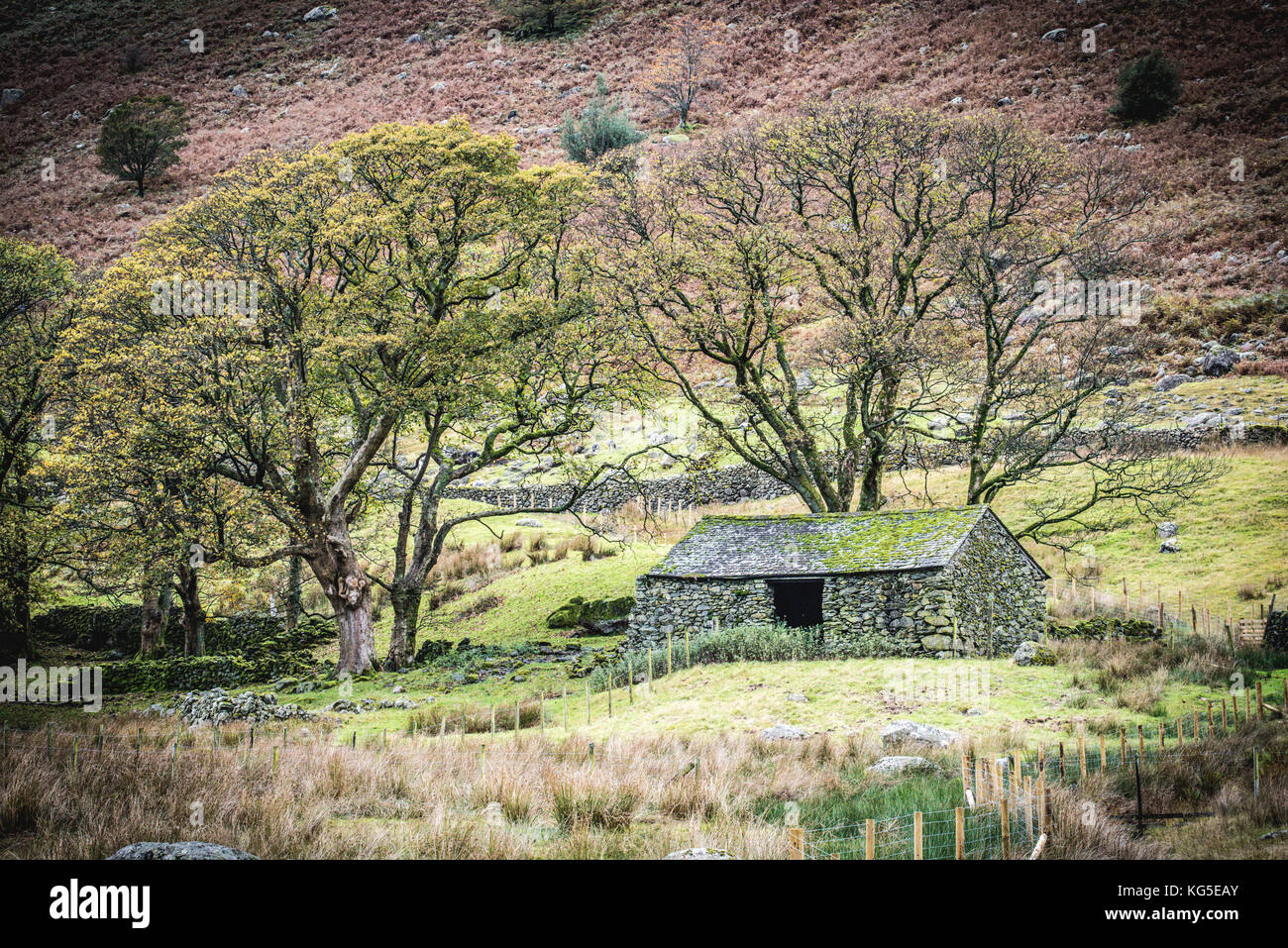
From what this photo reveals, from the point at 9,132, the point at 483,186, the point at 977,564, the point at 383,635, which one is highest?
the point at 9,132

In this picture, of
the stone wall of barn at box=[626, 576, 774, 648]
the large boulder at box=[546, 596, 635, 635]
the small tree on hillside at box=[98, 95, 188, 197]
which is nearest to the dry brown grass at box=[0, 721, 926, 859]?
the stone wall of barn at box=[626, 576, 774, 648]

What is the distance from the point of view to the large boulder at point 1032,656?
21672 mm

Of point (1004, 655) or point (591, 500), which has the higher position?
point (591, 500)

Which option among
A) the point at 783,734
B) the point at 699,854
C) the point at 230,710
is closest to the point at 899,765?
the point at 783,734

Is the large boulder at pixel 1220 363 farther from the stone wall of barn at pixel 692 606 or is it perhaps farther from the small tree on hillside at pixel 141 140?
the small tree on hillside at pixel 141 140

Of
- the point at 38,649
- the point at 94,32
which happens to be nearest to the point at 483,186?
the point at 38,649

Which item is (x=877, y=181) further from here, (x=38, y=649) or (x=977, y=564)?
(x=38, y=649)

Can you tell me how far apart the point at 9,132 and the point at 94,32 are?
18440mm

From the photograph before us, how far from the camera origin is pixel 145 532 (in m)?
20.8

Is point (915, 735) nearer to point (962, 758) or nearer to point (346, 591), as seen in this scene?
point (962, 758)

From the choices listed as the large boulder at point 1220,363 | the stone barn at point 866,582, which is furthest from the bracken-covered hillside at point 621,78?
the stone barn at point 866,582

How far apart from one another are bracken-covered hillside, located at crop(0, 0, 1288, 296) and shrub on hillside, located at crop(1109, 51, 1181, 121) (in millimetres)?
918

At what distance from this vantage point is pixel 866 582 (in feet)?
78.7

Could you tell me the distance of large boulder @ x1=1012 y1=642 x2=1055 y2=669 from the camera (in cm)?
2167
